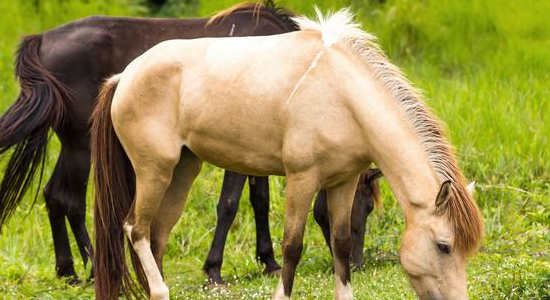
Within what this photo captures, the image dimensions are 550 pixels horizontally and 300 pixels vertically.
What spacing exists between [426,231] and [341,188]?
72 cm

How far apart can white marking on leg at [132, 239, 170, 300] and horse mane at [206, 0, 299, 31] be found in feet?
7.39

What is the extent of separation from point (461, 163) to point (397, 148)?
12.3 ft

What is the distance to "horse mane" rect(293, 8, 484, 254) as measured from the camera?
4.73 m

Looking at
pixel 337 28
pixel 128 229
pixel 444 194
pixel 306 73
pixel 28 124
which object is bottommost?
pixel 128 229

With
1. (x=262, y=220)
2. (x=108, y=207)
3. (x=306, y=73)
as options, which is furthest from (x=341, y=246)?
(x=262, y=220)

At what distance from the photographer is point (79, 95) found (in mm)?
7164

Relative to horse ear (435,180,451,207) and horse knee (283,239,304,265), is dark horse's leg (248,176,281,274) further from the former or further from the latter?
horse ear (435,180,451,207)

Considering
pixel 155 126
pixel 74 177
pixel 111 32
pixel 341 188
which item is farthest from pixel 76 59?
pixel 341 188

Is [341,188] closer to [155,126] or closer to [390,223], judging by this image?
[155,126]

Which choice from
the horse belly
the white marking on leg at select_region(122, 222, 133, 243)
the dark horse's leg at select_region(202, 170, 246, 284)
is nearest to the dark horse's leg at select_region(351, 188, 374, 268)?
the dark horse's leg at select_region(202, 170, 246, 284)

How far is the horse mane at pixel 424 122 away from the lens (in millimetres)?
4730

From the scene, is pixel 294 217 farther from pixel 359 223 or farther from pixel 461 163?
pixel 461 163

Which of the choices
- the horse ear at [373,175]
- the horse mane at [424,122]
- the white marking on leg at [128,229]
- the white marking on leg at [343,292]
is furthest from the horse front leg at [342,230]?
the horse ear at [373,175]

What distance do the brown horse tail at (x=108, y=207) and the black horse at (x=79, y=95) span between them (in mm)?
1195
